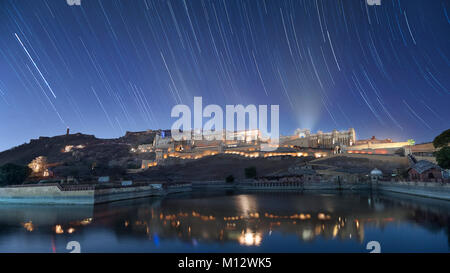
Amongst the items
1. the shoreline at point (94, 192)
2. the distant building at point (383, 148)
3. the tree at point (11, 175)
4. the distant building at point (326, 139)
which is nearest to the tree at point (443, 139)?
the shoreline at point (94, 192)

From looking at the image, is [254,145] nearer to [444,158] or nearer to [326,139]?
[326,139]

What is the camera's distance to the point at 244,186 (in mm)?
63219

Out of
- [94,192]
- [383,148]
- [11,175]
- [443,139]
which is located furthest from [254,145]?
[94,192]

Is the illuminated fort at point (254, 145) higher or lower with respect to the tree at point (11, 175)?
higher

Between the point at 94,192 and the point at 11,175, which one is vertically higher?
the point at 11,175

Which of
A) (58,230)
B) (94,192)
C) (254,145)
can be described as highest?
(254,145)

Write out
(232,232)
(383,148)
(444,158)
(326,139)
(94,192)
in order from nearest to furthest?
(232,232) → (94,192) → (444,158) → (383,148) → (326,139)

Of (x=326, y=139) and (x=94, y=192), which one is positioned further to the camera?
(x=326, y=139)

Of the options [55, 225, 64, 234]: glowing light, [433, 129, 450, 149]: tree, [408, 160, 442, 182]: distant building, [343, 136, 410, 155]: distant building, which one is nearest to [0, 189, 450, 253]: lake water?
[55, 225, 64, 234]: glowing light

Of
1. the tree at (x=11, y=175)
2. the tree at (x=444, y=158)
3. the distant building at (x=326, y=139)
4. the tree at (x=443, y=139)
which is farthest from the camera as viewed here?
the distant building at (x=326, y=139)

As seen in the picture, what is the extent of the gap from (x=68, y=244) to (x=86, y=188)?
19.7 meters

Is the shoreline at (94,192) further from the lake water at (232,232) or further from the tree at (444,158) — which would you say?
the lake water at (232,232)
